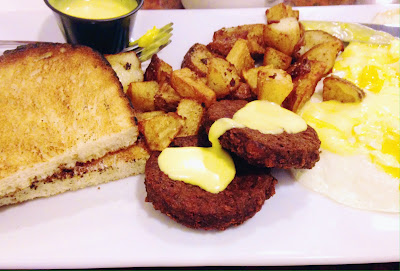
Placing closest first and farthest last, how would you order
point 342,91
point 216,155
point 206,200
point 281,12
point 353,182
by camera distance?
point 206,200, point 216,155, point 353,182, point 342,91, point 281,12

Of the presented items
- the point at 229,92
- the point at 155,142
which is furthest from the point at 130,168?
the point at 229,92

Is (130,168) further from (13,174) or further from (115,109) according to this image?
(13,174)

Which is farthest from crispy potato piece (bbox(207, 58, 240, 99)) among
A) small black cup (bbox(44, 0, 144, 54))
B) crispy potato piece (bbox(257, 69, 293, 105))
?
small black cup (bbox(44, 0, 144, 54))

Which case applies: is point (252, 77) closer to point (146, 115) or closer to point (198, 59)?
point (198, 59)

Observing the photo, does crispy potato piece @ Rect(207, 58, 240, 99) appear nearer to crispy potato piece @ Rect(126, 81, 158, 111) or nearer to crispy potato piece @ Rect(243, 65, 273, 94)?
crispy potato piece @ Rect(243, 65, 273, 94)

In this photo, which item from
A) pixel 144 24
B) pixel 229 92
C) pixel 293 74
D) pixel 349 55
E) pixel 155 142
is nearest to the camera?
pixel 155 142

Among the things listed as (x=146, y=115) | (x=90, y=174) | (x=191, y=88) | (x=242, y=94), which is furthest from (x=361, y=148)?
(x=90, y=174)

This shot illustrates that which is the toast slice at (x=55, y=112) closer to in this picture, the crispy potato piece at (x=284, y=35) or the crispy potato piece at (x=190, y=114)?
the crispy potato piece at (x=190, y=114)
